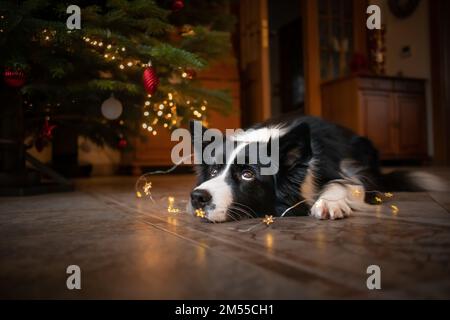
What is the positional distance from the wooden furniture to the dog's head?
3.76 metres

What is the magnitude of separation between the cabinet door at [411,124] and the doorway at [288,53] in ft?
9.80

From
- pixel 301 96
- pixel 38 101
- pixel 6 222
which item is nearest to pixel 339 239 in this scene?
pixel 6 222

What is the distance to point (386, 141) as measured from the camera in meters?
5.05

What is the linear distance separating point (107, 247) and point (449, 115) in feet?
17.2

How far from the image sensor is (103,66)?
2.15 m

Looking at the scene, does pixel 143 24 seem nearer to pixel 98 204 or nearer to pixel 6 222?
pixel 98 204

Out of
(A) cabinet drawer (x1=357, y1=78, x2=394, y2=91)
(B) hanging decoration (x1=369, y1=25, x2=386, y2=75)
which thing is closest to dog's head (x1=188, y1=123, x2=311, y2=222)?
(A) cabinet drawer (x1=357, y1=78, x2=394, y2=91)

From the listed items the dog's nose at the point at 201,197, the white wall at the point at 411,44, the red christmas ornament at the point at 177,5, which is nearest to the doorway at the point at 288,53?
the white wall at the point at 411,44

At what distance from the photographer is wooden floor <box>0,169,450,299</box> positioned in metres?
0.60

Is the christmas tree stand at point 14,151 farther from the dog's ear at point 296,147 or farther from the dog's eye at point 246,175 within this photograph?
the dog's ear at point 296,147

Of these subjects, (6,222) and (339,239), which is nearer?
(339,239)

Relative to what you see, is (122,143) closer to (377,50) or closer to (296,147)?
(296,147)

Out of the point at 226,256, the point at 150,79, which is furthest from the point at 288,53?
the point at 226,256

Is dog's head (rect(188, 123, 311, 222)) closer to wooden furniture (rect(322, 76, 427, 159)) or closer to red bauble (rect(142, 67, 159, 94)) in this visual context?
red bauble (rect(142, 67, 159, 94))
